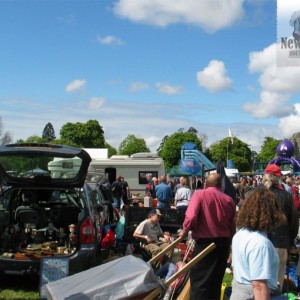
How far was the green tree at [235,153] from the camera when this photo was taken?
9949 cm

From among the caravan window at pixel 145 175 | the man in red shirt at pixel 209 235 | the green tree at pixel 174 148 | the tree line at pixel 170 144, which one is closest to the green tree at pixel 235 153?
the tree line at pixel 170 144

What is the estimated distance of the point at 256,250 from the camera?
3.22 meters

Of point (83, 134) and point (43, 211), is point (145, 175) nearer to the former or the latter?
point (43, 211)

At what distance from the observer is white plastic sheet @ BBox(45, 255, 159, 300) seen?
10.9ft

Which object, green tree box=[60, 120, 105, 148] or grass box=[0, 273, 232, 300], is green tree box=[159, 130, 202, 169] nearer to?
green tree box=[60, 120, 105, 148]

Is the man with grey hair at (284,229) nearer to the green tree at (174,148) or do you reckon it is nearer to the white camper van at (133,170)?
the white camper van at (133,170)

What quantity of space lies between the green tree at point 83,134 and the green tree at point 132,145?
15.8 ft

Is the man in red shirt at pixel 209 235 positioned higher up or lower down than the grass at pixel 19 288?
higher up

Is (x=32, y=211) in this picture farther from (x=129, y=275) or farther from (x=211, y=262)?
(x=129, y=275)

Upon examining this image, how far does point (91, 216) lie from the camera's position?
23.5 ft

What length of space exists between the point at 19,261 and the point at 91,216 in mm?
1159

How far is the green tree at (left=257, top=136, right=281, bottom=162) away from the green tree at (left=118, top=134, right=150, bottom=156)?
29473mm

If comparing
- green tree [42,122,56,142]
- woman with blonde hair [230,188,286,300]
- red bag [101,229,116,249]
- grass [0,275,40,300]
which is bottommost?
grass [0,275,40,300]

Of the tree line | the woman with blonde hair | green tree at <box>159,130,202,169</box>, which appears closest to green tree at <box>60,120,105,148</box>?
the tree line
